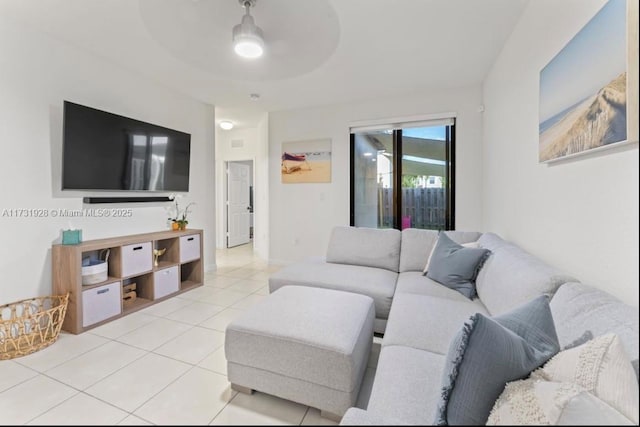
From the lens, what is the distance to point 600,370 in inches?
27.3

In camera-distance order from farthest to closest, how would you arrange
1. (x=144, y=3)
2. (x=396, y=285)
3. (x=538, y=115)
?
(x=396, y=285)
(x=144, y=3)
(x=538, y=115)

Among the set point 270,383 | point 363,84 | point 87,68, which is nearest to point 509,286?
point 270,383

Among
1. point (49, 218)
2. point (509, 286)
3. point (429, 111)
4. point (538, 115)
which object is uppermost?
point (429, 111)

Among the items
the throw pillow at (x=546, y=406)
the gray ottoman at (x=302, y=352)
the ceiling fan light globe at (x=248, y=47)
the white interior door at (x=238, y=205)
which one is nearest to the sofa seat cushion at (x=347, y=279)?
the gray ottoman at (x=302, y=352)

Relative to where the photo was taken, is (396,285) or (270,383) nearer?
(270,383)

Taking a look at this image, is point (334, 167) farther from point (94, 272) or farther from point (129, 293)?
point (94, 272)

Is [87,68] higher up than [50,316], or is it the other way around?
[87,68]

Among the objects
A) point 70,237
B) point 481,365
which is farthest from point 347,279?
point 70,237

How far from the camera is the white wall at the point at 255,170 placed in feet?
16.4

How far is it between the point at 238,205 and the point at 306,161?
257 centimetres

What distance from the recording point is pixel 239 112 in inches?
174

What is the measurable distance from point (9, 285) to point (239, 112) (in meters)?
3.25

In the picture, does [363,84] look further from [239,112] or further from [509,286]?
[509,286]

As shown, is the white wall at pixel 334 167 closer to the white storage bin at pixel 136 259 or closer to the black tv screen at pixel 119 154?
the black tv screen at pixel 119 154
